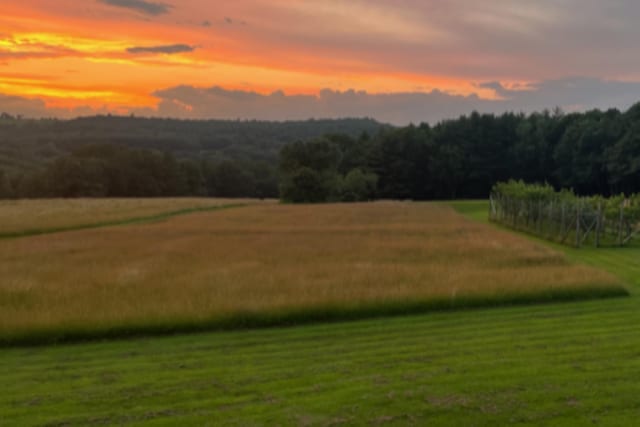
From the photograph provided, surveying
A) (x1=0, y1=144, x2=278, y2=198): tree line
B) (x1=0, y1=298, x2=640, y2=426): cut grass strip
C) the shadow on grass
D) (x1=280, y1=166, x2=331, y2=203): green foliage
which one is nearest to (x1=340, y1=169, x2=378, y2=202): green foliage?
(x1=280, y1=166, x2=331, y2=203): green foliage

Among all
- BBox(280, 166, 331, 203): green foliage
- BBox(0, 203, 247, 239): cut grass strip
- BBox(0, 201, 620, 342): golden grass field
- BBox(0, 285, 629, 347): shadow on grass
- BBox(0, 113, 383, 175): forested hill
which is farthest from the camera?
BBox(0, 113, 383, 175): forested hill

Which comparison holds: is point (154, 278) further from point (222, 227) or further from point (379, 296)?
point (222, 227)

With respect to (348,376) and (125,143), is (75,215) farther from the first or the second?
(125,143)

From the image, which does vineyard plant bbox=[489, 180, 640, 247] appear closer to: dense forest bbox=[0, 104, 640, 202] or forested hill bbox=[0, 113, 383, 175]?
dense forest bbox=[0, 104, 640, 202]

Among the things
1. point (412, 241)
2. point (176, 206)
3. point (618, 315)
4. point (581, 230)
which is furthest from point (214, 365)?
point (176, 206)

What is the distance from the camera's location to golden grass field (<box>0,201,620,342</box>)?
14.7 meters

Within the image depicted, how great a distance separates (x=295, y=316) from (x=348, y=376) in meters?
5.78

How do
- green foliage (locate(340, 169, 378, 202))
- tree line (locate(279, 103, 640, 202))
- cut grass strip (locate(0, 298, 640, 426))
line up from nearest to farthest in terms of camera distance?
cut grass strip (locate(0, 298, 640, 426)), tree line (locate(279, 103, 640, 202)), green foliage (locate(340, 169, 378, 202))

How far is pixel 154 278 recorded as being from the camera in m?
18.6

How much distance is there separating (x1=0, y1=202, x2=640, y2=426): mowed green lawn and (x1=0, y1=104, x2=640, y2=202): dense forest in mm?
75874

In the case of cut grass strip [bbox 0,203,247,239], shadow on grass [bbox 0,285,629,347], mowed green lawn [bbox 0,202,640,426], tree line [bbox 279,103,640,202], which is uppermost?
tree line [bbox 279,103,640,202]

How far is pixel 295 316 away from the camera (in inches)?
579

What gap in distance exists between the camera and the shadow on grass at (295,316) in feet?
43.3

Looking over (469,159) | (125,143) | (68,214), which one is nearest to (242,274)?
(68,214)
